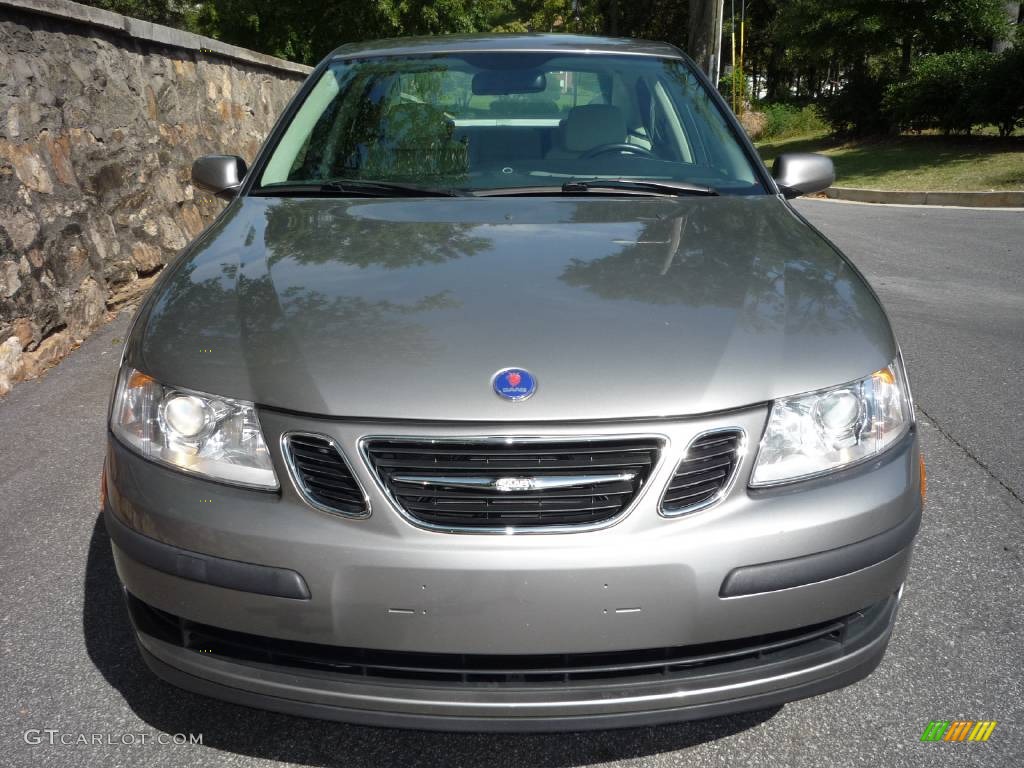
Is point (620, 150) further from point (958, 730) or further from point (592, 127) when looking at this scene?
point (958, 730)

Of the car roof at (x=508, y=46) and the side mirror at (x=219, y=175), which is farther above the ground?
the car roof at (x=508, y=46)

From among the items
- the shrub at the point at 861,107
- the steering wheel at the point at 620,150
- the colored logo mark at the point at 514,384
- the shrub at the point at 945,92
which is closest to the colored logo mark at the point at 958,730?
the colored logo mark at the point at 514,384

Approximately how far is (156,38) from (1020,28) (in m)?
14.7

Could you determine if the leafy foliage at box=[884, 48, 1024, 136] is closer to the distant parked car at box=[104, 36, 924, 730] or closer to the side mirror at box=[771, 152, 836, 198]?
the side mirror at box=[771, 152, 836, 198]

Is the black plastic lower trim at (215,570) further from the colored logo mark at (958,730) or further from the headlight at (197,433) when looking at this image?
the colored logo mark at (958,730)

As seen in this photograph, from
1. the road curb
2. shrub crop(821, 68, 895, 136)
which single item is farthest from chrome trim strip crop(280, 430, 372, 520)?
shrub crop(821, 68, 895, 136)

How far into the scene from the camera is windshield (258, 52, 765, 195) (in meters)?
3.04

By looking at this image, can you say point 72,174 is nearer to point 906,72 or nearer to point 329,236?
point 329,236

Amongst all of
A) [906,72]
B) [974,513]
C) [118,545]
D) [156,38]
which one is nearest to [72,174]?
[156,38]

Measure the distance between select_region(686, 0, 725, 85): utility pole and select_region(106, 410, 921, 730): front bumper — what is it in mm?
18634

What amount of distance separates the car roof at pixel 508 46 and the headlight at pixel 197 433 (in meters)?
2.11

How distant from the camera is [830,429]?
1.90 metres

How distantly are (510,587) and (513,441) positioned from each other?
26cm

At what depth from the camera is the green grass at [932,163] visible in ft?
43.6
